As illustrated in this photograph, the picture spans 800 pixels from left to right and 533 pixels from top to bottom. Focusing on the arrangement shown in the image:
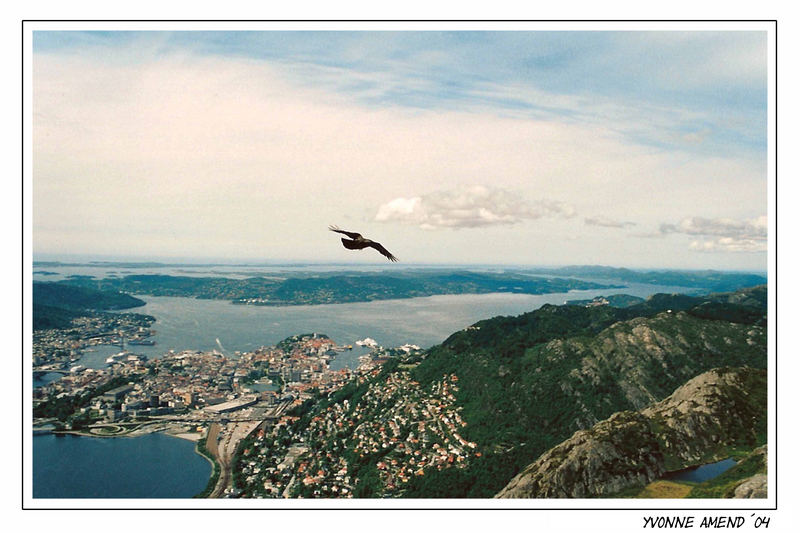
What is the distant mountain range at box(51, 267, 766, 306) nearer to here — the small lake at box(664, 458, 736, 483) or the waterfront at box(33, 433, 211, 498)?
the waterfront at box(33, 433, 211, 498)

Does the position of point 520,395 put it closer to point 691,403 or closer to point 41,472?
point 691,403

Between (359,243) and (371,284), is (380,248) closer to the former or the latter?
(359,243)

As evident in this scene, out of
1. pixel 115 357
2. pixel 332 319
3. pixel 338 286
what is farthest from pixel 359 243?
pixel 338 286

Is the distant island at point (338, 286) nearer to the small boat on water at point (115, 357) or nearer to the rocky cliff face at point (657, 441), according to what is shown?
the small boat on water at point (115, 357)

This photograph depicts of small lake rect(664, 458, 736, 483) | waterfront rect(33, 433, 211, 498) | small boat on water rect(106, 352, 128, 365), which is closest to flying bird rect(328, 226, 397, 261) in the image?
small lake rect(664, 458, 736, 483)

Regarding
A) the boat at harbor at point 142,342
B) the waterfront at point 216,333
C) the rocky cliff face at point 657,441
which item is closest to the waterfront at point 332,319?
the waterfront at point 216,333

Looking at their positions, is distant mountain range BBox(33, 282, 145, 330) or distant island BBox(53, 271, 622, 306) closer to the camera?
distant mountain range BBox(33, 282, 145, 330)
